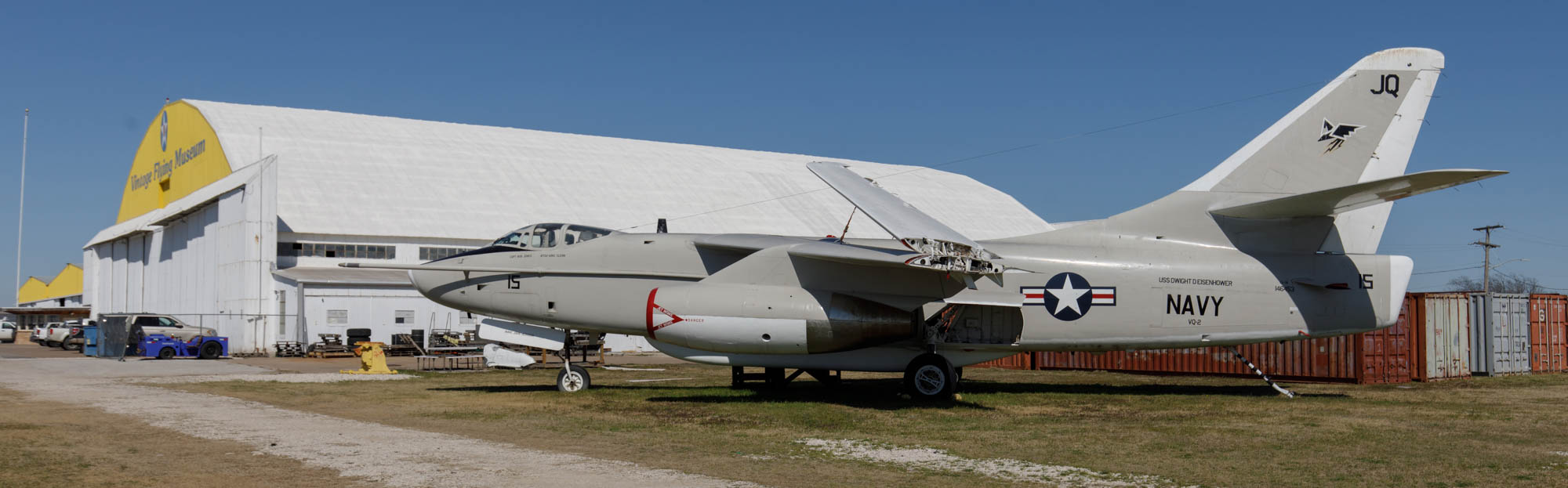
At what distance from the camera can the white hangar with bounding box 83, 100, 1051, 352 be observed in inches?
1547

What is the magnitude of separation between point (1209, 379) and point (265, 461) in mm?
19801

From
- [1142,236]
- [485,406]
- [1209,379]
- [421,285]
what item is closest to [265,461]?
[485,406]

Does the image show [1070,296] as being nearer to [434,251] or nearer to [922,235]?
[922,235]

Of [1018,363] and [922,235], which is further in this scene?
[1018,363]

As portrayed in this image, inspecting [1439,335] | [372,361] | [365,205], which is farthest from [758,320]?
[365,205]

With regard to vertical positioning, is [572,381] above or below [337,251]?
below

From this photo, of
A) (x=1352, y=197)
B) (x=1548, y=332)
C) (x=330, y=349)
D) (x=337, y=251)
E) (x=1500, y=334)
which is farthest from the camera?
(x=337, y=251)

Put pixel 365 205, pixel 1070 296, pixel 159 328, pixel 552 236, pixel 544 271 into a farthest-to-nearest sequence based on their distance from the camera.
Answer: pixel 365 205 < pixel 159 328 < pixel 552 236 < pixel 544 271 < pixel 1070 296

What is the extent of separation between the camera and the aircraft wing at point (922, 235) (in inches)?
597

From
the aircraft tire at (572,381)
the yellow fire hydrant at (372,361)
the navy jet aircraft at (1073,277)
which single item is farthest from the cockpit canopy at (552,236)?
the yellow fire hydrant at (372,361)

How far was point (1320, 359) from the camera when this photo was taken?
2366cm

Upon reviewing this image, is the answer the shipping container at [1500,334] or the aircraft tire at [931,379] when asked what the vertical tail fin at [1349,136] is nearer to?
the aircraft tire at [931,379]

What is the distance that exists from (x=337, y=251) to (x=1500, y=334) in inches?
1476

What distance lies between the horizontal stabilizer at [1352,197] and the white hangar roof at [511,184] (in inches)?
1218
